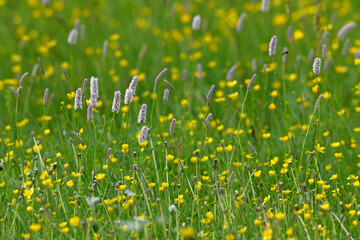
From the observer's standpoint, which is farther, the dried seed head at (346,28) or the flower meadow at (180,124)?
the dried seed head at (346,28)

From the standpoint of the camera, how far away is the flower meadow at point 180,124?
2650mm

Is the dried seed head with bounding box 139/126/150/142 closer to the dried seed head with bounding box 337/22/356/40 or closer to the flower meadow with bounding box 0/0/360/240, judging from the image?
the flower meadow with bounding box 0/0/360/240

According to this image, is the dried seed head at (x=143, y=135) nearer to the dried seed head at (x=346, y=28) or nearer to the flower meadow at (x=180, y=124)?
the flower meadow at (x=180, y=124)

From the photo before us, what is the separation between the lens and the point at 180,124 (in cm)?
375

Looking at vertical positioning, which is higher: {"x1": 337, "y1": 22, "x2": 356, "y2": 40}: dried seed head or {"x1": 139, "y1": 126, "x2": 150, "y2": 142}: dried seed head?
{"x1": 337, "y1": 22, "x2": 356, "y2": 40}: dried seed head

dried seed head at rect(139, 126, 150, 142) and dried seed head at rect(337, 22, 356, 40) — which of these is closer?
dried seed head at rect(139, 126, 150, 142)

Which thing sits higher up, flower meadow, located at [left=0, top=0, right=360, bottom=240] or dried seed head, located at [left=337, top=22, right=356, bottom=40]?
dried seed head, located at [left=337, top=22, right=356, bottom=40]

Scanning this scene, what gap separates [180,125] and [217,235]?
1.29m

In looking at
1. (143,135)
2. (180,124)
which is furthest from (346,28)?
(143,135)

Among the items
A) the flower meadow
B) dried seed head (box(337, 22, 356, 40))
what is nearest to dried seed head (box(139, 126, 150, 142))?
the flower meadow

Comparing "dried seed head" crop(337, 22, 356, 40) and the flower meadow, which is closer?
the flower meadow

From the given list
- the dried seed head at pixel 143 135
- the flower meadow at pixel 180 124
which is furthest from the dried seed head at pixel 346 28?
the dried seed head at pixel 143 135

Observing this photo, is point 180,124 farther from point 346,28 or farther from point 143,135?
point 346,28

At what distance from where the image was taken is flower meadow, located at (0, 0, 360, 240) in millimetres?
2650
